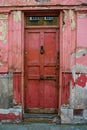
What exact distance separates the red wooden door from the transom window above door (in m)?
0.18

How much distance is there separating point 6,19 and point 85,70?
7.73ft

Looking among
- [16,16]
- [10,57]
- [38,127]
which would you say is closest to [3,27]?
[16,16]

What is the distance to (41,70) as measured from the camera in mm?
7449

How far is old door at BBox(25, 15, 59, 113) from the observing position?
7422 mm

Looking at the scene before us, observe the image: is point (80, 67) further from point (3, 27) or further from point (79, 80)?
point (3, 27)

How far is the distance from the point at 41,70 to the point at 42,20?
1.30 m

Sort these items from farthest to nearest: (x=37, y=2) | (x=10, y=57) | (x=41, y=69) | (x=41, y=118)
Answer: (x=41, y=69) → (x=41, y=118) → (x=10, y=57) → (x=37, y=2)

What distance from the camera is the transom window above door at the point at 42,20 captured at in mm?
7379

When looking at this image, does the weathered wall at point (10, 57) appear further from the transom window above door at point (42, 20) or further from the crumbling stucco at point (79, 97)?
the crumbling stucco at point (79, 97)

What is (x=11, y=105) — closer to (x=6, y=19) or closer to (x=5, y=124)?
(x=5, y=124)

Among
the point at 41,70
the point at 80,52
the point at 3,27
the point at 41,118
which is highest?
the point at 3,27

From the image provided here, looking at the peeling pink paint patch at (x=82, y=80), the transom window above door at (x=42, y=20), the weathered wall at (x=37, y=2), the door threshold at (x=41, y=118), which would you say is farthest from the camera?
the transom window above door at (x=42, y=20)

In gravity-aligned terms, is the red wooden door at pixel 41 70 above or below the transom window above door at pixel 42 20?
below

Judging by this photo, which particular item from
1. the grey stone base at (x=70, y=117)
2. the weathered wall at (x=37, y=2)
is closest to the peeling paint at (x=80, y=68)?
the grey stone base at (x=70, y=117)
